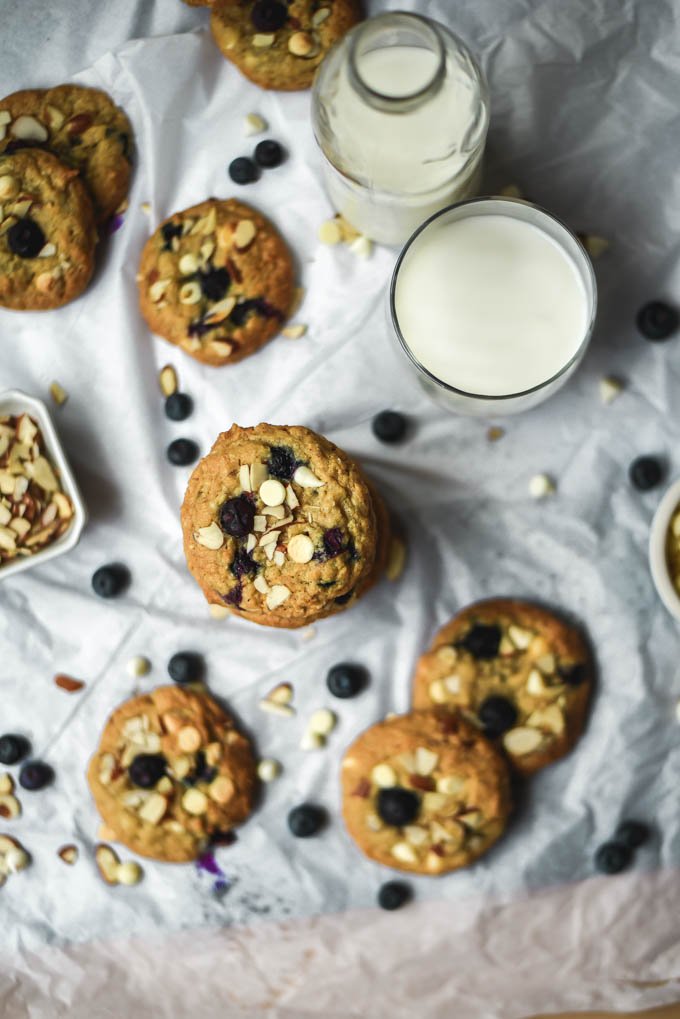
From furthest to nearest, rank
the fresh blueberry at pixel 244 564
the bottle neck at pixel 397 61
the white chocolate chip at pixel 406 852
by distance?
the white chocolate chip at pixel 406 852, the fresh blueberry at pixel 244 564, the bottle neck at pixel 397 61

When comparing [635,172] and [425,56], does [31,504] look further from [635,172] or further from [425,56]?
[635,172]

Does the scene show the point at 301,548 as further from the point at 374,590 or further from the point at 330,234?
the point at 330,234

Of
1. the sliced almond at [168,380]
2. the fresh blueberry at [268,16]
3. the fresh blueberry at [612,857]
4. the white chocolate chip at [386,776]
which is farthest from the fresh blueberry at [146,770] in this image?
the fresh blueberry at [268,16]

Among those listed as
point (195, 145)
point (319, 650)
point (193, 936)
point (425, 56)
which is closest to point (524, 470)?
point (319, 650)

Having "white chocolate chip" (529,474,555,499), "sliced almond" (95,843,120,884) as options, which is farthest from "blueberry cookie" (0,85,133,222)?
"sliced almond" (95,843,120,884)

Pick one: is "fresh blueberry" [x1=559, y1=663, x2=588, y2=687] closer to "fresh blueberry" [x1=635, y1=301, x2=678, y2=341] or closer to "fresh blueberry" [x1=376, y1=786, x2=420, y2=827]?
"fresh blueberry" [x1=376, y1=786, x2=420, y2=827]

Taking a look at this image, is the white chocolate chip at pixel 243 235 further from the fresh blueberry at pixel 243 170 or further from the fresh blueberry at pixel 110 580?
the fresh blueberry at pixel 110 580
